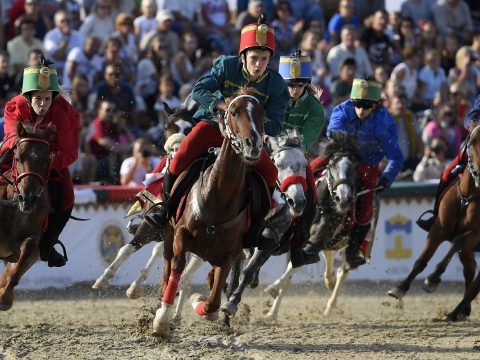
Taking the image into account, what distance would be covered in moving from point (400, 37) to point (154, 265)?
885 centimetres

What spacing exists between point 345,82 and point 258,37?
7460 mm

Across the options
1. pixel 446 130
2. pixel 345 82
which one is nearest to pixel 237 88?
pixel 345 82

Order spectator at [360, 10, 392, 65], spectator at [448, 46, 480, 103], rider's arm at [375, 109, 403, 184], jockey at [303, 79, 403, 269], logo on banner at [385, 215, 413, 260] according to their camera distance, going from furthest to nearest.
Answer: spectator at [448, 46, 480, 103]
spectator at [360, 10, 392, 65]
logo on banner at [385, 215, 413, 260]
rider's arm at [375, 109, 403, 184]
jockey at [303, 79, 403, 269]

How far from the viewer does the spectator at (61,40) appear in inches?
666

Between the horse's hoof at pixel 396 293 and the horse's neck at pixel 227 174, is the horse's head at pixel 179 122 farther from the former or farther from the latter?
the horse's neck at pixel 227 174

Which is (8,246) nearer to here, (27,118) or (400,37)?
(27,118)

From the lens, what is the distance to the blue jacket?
12961mm

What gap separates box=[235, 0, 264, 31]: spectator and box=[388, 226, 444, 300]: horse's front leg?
713 cm

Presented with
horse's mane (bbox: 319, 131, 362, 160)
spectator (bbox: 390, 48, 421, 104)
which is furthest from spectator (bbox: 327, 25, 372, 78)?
horse's mane (bbox: 319, 131, 362, 160)

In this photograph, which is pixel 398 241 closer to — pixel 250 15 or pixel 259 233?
pixel 250 15

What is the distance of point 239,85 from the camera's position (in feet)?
32.9

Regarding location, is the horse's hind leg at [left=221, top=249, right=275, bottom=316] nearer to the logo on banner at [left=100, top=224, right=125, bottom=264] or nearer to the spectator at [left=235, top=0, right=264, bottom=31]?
the logo on banner at [left=100, top=224, right=125, bottom=264]

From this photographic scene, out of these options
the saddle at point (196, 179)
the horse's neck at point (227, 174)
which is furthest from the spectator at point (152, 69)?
the horse's neck at point (227, 174)

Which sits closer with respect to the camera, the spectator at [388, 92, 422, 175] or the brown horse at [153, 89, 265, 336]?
the brown horse at [153, 89, 265, 336]
